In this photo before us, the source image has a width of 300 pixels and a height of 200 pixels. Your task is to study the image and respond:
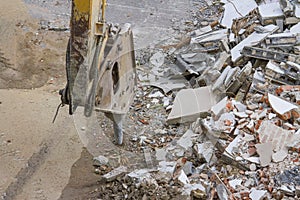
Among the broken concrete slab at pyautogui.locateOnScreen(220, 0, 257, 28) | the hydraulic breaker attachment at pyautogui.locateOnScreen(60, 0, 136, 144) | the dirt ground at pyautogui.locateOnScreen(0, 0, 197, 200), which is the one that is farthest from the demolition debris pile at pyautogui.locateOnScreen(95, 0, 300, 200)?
the hydraulic breaker attachment at pyautogui.locateOnScreen(60, 0, 136, 144)

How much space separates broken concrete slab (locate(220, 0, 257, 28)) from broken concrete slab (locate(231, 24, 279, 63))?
3.58 ft

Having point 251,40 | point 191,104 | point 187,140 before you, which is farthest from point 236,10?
point 187,140

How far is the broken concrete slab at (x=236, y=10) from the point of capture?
9500 millimetres

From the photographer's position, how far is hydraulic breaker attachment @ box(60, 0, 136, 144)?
5.09 m

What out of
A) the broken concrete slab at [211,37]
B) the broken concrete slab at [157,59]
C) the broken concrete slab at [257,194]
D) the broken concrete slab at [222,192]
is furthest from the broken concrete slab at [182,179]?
the broken concrete slab at [211,37]

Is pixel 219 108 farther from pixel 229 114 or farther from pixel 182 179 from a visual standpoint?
pixel 182 179

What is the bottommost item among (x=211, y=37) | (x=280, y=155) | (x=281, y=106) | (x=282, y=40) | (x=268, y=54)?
(x=280, y=155)

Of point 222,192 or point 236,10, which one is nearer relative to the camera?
point 222,192

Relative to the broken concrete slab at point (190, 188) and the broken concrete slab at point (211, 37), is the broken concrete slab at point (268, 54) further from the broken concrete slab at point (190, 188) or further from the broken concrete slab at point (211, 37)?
the broken concrete slab at point (190, 188)

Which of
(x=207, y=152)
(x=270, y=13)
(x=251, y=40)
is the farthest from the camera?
(x=270, y=13)

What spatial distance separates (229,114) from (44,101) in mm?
2567

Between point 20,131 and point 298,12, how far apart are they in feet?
15.0

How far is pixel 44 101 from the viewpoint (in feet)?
25.0

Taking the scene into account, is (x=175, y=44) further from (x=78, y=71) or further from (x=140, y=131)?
(x=78, y=71)
